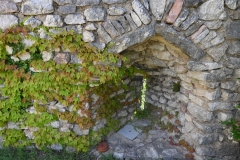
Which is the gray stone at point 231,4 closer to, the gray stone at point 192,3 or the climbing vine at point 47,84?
the gray stone at point 192,3

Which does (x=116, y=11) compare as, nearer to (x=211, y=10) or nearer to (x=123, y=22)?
(x=123, y=22)

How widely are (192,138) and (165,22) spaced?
1789 millimetres

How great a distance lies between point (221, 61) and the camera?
2795mm

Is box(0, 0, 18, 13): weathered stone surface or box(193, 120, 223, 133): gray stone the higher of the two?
box(0, 0, 18, 13): weathered stone surface

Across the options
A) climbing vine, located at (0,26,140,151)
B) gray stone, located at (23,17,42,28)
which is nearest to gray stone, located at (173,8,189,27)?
climbing vine, located at (0,26,140,151)

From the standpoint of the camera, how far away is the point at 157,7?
8.46 ft

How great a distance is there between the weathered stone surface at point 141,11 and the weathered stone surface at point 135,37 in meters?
0.10

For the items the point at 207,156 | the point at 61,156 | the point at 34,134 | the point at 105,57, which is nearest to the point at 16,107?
the point at 34,134

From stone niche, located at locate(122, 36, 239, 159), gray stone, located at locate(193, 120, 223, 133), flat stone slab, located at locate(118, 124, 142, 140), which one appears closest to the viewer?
stone niche, located at locate(122, 36, 239, 159)

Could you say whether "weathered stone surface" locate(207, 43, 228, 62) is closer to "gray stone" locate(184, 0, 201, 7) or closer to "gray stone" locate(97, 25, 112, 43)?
"gray stone" locate(184, 0, 201, 7)

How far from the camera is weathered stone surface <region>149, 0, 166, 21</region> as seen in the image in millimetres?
2559

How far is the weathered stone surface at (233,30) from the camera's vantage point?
8.67ft

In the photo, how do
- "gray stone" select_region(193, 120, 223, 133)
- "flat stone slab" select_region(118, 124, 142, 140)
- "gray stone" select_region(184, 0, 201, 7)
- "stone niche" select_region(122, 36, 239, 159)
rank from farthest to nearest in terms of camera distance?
1. "flat stone slab" select_region(118, 124, 142, 140)
2. "gray stone" select_region(193, 120, 223, 133)
3. "stone niche" select_region(122, 36, 239, 159)
4. "gray stone" select_region(184, 0, 201, 7)

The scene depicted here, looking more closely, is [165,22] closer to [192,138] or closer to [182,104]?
[182,104]
